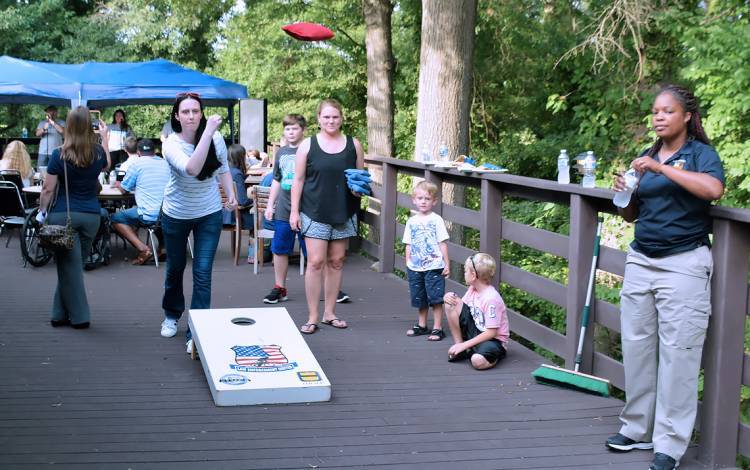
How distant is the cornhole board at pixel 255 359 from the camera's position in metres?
5.31

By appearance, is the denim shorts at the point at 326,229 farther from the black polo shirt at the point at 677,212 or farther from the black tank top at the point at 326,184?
the black polo shirt at the point at 677,212

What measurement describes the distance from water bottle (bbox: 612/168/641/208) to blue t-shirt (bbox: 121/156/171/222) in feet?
21.9

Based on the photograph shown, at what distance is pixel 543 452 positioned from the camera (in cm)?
463

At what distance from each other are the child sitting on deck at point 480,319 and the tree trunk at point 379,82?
7.81 metres

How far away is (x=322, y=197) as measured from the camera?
7.09 meters

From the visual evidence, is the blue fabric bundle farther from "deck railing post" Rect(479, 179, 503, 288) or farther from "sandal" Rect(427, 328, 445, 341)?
"sandal" Rect(427, 328, 445, 341)

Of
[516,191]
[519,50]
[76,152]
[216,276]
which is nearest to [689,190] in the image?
[516,191]

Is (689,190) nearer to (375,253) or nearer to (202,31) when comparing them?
(375,253)

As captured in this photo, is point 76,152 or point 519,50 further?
point 519,50

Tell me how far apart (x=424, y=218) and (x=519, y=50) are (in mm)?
11043

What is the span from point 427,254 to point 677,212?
106 inches

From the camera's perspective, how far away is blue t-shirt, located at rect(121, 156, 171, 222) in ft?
34.1

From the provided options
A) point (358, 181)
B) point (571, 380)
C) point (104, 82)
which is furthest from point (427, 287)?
point (104, 82)

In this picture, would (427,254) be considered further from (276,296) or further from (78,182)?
(78,182)
